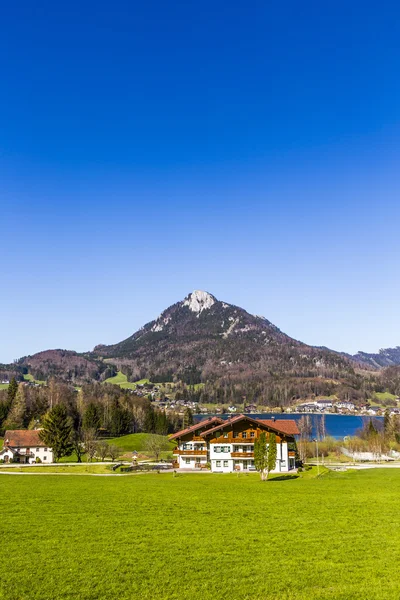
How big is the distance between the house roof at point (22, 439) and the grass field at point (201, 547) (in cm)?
5778

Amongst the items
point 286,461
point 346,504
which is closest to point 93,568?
point 346,504

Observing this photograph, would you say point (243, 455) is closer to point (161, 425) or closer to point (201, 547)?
point (201, 547)

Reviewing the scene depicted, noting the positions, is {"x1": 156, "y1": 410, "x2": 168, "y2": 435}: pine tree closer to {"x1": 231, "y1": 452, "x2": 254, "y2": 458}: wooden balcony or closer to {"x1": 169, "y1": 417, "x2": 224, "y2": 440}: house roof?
{"x1": 169, "y1": 417, "x2": 224, "y2": 440}: house roof

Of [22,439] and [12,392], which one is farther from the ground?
[12,392]

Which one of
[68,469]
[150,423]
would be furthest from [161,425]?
[68,469]

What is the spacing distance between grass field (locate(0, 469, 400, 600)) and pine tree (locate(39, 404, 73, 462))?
50673 millimetres

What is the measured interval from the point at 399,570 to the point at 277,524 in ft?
28.9

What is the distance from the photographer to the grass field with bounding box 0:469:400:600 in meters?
15.9

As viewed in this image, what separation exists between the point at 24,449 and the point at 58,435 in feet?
31.9

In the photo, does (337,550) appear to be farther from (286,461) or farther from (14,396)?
(14,396)

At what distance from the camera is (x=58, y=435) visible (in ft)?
278

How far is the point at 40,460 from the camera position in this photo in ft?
287

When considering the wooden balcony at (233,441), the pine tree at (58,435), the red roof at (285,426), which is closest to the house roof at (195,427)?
the wooden balcony at (233,441)

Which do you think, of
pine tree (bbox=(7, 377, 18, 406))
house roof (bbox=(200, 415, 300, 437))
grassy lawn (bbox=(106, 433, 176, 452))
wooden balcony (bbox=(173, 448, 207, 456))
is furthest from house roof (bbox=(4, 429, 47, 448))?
pine tree (bbox=(7, 377, 18, 406))
